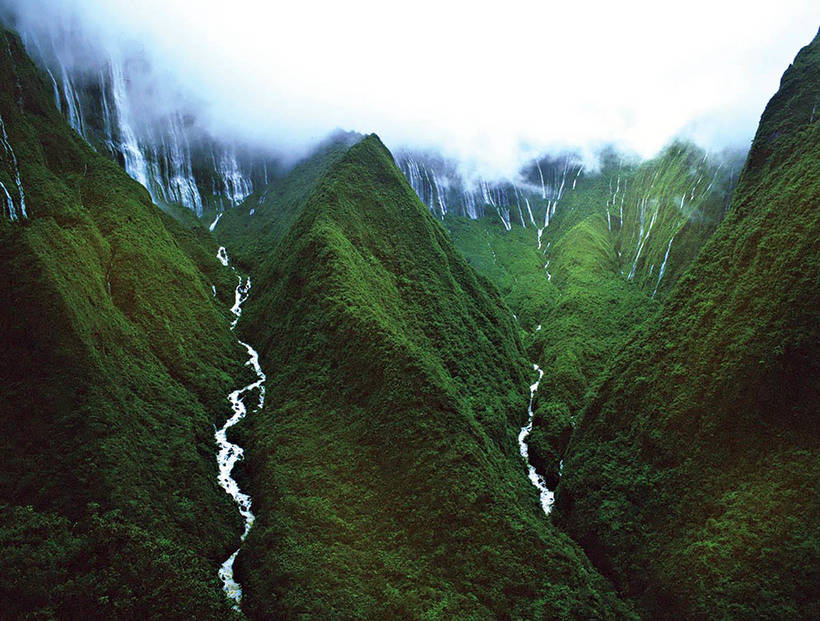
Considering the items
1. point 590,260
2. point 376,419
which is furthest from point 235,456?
point 590,260

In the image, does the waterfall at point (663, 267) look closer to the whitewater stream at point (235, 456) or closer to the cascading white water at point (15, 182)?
the whitewater stream at point (235, 456)

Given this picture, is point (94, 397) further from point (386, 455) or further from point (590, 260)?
point (590, 260)

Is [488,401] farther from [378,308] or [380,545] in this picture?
[380,545]

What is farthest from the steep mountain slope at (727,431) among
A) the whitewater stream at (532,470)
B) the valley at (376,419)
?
the whitewater stream at (532,470)

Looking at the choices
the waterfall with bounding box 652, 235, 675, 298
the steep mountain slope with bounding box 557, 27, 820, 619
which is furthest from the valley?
the waterfall with bounding box 652, 235, 675, 298

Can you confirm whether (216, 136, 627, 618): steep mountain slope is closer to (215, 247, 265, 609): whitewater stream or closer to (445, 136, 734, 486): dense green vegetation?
(215, 247, 265, 609): whitewater stream

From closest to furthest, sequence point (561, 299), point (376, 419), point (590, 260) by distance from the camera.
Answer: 1. point (376, 419)
2. point (561, 299)
3. point (590, 260)
